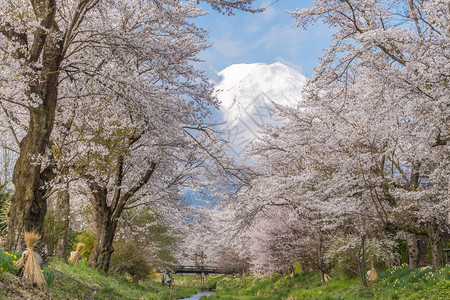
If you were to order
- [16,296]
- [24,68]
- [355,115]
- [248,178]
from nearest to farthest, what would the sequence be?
1. [16,296]
2. [24,68]
3. [248,178]
4. [355,115]

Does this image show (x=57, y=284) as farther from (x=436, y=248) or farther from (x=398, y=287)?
(x=436, y=248)

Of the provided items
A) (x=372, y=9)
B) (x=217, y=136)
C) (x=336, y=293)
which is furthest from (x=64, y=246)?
(x=372, y=9)

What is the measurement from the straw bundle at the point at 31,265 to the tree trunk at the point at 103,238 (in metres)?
6.62

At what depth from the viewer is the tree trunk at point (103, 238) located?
12047mm

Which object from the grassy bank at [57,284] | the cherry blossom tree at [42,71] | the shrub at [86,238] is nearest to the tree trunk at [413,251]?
the grassy bank at [57,284]

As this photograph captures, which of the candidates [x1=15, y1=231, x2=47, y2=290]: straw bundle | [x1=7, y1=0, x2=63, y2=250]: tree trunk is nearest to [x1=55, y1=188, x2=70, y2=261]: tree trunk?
[x1=7, y1=0, x2=63, y2=250]: tree trunk

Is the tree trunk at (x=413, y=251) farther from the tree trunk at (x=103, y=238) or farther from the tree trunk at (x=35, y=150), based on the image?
the tree trunk at (x=35, y=150)

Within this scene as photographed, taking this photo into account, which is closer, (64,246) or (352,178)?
(352,178)

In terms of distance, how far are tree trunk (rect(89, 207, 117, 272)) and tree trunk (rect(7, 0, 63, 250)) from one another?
16.5ft

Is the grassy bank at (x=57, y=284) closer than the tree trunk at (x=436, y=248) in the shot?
Yes

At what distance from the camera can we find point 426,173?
484 inches

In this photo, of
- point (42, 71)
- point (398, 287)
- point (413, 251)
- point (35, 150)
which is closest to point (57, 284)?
point (35, 150)

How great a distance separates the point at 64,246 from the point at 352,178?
1038 cm

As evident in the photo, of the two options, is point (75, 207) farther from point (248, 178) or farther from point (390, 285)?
point (390, 285)
